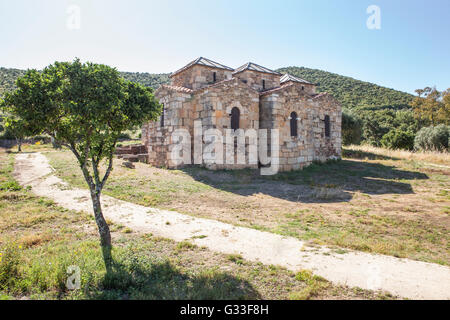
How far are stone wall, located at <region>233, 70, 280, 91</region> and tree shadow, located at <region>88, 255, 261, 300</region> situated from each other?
15845 millimetres

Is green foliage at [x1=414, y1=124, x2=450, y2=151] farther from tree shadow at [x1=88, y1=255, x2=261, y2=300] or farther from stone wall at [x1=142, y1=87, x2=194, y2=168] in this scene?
tree shadow at [x1=88, y1=255, x2=261, y2=300]

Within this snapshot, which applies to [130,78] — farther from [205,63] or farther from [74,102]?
[74,102]

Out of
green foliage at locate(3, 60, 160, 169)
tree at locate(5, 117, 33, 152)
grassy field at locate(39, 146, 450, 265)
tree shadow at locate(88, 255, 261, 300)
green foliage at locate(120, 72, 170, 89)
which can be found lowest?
tree shadow at locate(88, 255, 261, 300)

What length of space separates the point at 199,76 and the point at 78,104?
13347 mm

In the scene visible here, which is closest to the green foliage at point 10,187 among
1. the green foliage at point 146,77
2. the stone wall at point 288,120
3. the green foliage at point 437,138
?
the stone wall at point 288,120

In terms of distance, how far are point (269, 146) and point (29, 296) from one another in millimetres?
13228

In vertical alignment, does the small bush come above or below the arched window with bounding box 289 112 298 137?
below

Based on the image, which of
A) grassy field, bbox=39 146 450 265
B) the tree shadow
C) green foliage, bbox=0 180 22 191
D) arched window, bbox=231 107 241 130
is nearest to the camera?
the tree shadow

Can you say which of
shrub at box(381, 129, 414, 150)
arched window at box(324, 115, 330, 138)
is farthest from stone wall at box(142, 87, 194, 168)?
shrub at box(381, 129, 414, 150)

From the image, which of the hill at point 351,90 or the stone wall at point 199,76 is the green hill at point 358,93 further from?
the stone wall at point 199,76

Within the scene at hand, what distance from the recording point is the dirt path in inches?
156

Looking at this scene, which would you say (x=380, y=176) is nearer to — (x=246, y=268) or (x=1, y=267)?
(x=246, y=268)

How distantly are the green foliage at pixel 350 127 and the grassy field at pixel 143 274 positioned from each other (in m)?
29.0

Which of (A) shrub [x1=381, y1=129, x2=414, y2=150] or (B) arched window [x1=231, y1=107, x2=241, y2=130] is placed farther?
(A) shrub [x1=381, y1=129, x2=414, y2=150]
